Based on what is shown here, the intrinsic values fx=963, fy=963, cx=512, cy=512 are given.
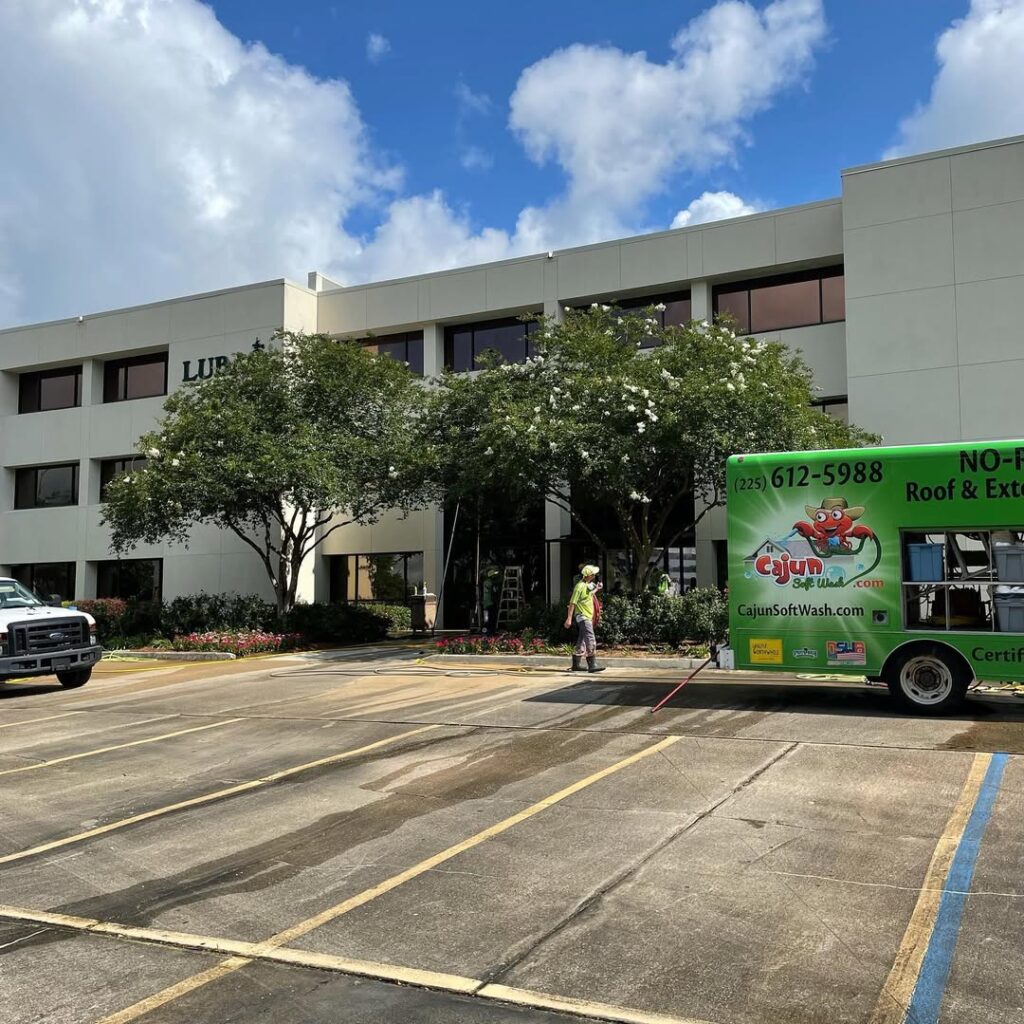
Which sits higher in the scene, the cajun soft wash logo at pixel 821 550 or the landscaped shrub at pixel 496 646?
the cajun soft wash logo at pixel 821 550

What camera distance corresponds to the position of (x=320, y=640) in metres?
24.7

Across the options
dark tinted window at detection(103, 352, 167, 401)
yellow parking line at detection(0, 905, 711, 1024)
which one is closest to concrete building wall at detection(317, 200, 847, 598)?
dark tinted window at detection(103, 352, 167, 401)

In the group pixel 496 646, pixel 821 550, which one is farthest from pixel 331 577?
pixel 821 550

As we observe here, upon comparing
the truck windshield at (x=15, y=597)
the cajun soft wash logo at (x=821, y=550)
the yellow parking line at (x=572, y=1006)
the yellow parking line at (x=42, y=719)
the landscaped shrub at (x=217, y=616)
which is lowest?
the yellow parking line at (x=42, y=719)

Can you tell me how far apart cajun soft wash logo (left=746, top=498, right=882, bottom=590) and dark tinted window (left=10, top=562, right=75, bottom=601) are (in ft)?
91.9

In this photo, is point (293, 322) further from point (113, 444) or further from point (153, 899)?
point (153, 899)

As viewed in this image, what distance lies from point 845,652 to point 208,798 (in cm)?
709

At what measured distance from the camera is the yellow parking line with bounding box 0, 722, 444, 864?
A: 680 centimetres

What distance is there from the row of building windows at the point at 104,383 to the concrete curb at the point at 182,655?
1194cm

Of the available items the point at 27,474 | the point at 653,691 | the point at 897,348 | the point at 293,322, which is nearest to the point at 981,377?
the point at 897,348

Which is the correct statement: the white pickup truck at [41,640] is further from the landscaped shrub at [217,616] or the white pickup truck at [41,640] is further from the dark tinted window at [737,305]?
the dark tinted window at [737,305]

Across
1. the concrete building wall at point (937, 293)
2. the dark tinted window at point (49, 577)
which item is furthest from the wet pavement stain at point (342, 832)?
the dark tinted window at point (49, 577)

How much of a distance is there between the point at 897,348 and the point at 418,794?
18.3 meters

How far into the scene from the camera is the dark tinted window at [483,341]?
28.3 meters
